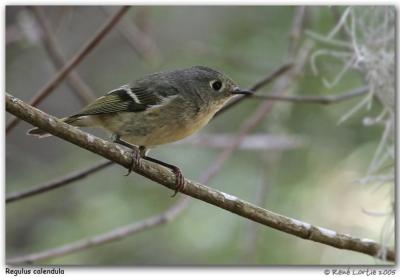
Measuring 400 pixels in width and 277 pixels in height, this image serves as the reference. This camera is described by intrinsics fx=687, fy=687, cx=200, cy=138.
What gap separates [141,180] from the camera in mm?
3658

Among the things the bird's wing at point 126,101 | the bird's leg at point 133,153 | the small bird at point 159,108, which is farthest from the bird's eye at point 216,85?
the bird's leg at point 133,153

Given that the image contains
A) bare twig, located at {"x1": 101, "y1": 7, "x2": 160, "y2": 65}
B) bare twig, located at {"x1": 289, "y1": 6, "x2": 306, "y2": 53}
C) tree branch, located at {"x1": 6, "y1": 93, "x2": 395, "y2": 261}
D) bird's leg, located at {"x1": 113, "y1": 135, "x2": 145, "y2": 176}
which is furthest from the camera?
bare twig, located at {"x1": 101, "y1": 7, "x2": 160, "y2": 65}

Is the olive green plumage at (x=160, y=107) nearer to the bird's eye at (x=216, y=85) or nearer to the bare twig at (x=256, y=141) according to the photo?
the bird's eye at (x=216, y=85)

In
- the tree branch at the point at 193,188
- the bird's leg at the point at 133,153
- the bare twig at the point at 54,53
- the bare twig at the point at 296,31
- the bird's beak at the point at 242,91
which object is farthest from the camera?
the bare twig at the point at 296,31

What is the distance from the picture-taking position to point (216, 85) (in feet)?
8.56

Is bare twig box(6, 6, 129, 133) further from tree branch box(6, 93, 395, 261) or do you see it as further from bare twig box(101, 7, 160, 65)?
bare twig box(101, 7, 160, 65)

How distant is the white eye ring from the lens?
260cm

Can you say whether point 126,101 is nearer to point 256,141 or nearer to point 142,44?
point 142,44

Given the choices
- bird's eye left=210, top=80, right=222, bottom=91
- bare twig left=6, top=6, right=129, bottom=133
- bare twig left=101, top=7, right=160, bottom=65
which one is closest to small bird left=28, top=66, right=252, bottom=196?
bird's eye left=210, top=80, right=222, bottom=91

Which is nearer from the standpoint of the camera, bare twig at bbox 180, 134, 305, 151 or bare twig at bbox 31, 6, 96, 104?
bare twig at bbox 31, 6, 96, 104

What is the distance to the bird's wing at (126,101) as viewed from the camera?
2.46 m

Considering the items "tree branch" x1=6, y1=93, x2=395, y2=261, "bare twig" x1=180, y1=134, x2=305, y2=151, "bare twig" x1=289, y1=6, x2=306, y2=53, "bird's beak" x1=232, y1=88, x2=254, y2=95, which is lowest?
"tree branch" x1=6, y1=93, x2=395, y2=261

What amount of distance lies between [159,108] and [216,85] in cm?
27

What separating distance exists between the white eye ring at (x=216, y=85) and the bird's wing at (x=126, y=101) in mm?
181
